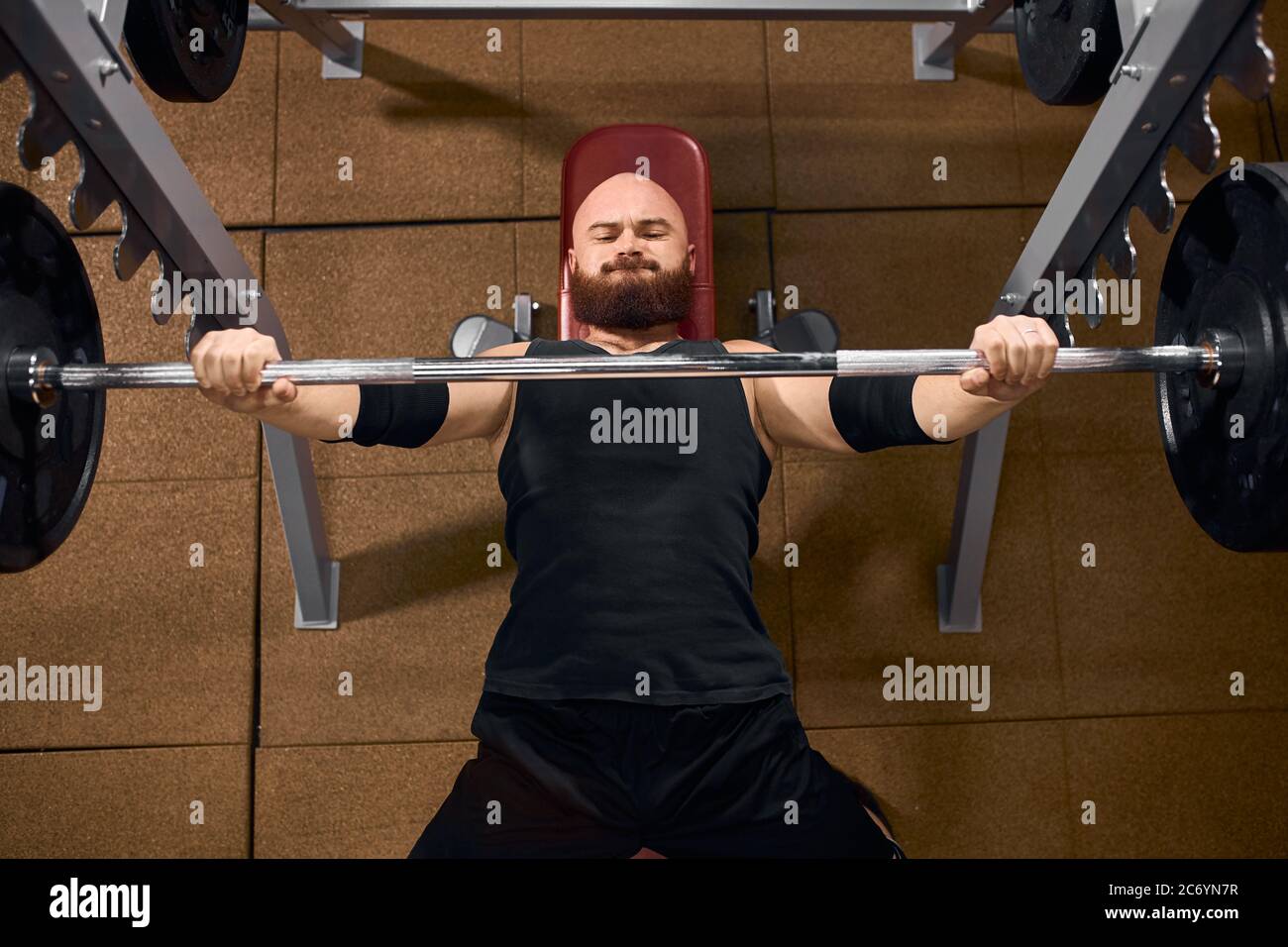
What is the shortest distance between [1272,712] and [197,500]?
7.61 feet

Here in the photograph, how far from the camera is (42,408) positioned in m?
1.39

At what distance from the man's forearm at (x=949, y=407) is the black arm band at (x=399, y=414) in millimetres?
718

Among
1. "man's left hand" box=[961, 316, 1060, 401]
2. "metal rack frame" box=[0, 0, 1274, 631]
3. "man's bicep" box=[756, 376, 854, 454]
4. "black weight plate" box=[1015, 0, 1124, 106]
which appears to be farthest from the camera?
"man's bicep" box=[756, 376, 854, 454]

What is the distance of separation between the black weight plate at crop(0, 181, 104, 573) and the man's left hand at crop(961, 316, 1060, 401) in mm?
1246

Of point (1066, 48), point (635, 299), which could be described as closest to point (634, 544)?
point (635, 299)

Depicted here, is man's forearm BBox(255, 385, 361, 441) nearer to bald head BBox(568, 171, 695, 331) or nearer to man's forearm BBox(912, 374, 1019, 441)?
bald head BBox(568, 171, 695, 331)

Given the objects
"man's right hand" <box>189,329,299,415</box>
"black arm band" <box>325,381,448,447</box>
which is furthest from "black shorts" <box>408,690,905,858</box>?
"man's right hand" <box>189,329,299,415</box>

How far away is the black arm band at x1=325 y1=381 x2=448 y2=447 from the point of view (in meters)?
1.50

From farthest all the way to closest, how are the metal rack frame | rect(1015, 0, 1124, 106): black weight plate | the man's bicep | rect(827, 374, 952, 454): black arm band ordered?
the man's bicep
rect(827, 374, 952, 454): black arm band
rect(1015, 0, 1124, 106): black weight plate
the metal rack frame

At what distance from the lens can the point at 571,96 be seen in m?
2.41

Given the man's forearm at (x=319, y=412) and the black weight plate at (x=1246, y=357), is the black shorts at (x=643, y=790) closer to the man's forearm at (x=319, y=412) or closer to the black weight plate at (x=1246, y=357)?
the man's forearm at (x=319, y=412)

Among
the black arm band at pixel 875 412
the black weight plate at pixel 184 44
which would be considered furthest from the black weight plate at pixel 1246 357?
the black weight plate at pixel 184 44

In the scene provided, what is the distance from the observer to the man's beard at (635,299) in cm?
177

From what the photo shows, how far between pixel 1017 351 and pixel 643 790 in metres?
0.77
